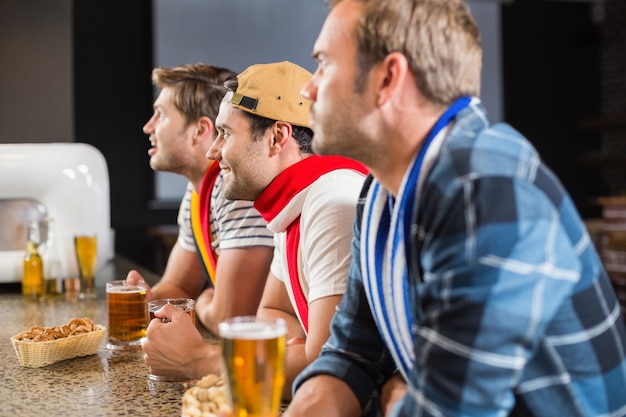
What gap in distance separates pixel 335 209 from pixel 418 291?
20.9 inches

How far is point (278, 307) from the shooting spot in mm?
1720

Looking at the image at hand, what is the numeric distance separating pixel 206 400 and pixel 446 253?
0.42 meters

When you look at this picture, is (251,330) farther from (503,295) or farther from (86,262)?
(86,262)

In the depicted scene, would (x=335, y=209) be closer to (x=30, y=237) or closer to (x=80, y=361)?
(x=80, y=361)

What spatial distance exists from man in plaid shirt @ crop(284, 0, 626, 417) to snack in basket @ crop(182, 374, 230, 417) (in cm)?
10

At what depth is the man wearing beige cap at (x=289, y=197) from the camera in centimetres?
133

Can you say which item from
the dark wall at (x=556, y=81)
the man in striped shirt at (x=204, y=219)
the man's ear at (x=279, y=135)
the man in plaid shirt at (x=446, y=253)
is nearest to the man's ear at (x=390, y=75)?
the man in plaid shirt at (x=446, y=253)

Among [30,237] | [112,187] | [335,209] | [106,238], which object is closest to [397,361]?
[335,209]

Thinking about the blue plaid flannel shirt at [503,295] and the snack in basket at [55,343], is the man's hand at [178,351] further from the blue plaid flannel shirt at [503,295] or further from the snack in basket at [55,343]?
the blue plaid flannel shirt at [503,295]

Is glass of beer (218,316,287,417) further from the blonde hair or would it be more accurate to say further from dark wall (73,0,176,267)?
dark wall (73,0,176,267)

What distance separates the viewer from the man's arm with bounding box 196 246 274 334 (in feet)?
6.15

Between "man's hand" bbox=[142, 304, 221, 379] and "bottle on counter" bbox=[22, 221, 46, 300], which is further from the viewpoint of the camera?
"bottle on counter" bbox=[22, 221, 46, 300]

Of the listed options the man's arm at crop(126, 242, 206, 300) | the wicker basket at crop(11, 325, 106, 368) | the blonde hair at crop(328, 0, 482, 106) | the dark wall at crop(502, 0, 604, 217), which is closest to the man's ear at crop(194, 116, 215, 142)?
the man's arm at crop(126, 242, 206, 300)

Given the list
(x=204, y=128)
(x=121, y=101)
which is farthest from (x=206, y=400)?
(x=121, y=101)
